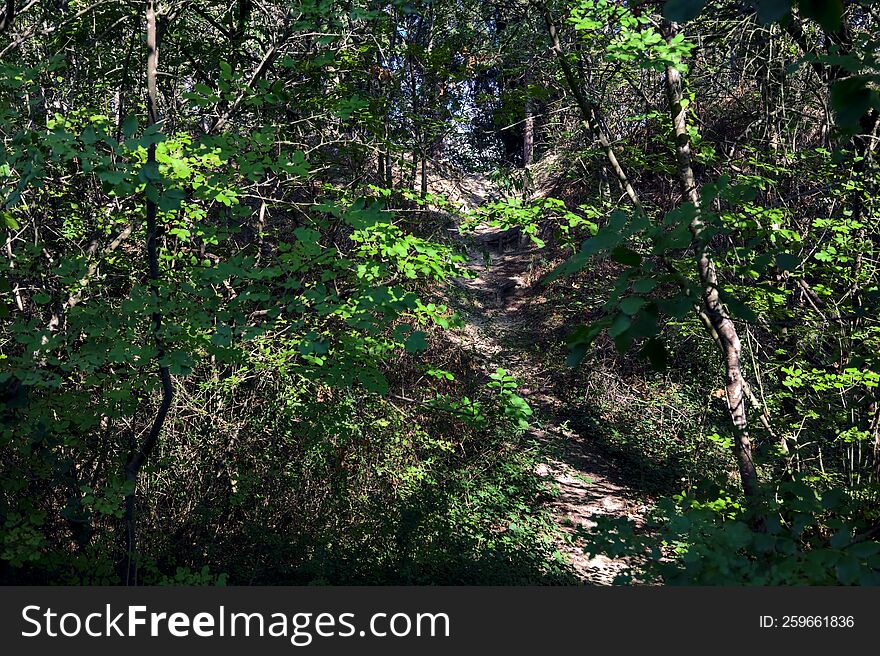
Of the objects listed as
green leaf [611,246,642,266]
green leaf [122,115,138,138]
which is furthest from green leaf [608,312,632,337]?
green leaf [122,115,138,138]

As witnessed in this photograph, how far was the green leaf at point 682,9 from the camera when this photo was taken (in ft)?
4.70

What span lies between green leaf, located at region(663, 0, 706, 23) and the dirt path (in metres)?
2.85

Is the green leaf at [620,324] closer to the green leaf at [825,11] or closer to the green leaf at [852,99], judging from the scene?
the green leaf at [852,99]

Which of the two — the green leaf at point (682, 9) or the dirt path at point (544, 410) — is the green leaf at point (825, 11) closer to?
the green leaf at point (682, 9)

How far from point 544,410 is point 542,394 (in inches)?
19.7

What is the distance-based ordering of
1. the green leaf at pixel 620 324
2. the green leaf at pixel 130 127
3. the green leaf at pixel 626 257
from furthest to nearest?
the green leaf at pixel 130 127 < the green leaf at pixel 626 257 < the green leaf at pixel 620 324

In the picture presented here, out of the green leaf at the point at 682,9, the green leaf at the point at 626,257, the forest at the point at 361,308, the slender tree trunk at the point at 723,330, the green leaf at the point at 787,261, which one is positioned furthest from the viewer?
the slender tree trunk at the point at 723,330

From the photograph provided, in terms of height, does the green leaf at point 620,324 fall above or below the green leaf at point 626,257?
below

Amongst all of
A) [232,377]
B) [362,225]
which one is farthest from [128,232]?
[362,225]

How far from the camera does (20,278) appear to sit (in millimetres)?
4695

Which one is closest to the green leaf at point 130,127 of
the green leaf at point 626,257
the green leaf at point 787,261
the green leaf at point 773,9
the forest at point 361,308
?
the forest at point 361,308

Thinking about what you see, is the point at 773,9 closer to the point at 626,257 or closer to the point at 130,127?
the point at 626,257

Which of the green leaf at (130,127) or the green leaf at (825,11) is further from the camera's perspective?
the green leaf at (130,127)

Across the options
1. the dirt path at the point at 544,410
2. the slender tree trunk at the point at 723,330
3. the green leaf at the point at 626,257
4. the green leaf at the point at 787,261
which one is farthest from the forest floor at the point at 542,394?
the green leaf at the point at 626,257
